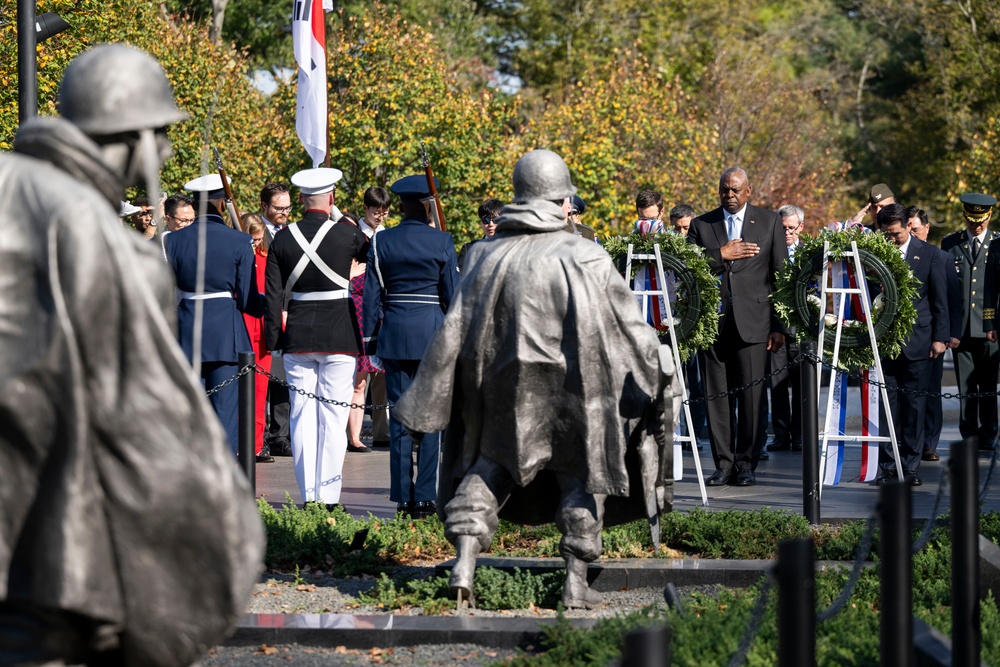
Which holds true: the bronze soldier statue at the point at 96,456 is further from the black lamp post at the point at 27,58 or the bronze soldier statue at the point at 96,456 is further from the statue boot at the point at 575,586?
the black lamp post at the point at 27,58

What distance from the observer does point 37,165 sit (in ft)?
11.4

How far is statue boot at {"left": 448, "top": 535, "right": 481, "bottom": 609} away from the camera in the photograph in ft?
23.4

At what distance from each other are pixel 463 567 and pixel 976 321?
8253 mm

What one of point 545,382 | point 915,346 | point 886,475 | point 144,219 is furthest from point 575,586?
point 144,219

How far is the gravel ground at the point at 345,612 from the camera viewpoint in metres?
6.53

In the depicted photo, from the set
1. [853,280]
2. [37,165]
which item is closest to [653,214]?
[853,280]

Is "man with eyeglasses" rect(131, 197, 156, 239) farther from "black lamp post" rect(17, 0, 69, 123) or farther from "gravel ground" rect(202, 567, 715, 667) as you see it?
"gravel ground" rect(202, 567, 715, 667)

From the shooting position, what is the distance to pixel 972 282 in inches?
552

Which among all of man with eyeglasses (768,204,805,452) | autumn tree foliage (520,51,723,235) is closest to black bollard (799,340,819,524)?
man with eyeglasses (768,204,805,452)

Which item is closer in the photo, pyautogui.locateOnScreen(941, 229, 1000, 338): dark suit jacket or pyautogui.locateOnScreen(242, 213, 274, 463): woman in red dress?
pyautogui.locateOnScreen(242, 213, 274, 463): woman in red dress

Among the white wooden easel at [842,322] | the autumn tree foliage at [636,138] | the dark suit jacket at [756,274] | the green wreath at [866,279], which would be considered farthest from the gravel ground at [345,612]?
the autumn tree foliage at [636,138]

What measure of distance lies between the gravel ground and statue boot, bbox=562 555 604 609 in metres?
0.04

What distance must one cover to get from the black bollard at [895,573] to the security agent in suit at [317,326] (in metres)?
6.29

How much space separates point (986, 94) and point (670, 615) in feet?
109
